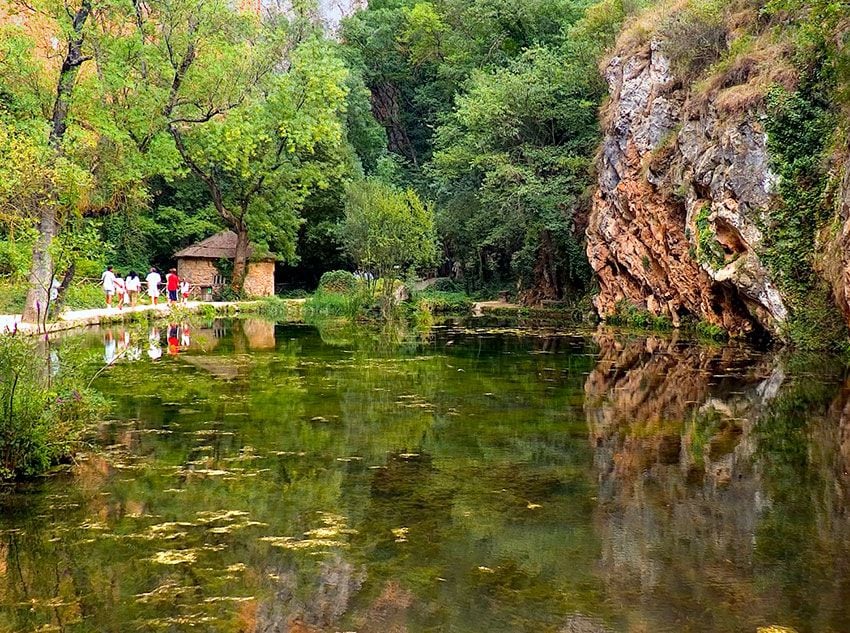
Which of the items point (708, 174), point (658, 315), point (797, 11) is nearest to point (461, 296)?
point (658, 315)

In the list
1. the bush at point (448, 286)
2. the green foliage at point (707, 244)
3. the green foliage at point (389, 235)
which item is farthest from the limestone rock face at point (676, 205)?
the bush at point (448, 286)

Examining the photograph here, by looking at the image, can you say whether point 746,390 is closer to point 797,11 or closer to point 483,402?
point 483,402

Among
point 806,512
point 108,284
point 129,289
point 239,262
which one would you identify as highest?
point 239,262

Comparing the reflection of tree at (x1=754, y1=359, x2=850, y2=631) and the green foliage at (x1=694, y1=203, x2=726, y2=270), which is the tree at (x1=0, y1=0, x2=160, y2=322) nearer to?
the reflection of tree at (x1=754, y1=359, x2=850, y2=631)

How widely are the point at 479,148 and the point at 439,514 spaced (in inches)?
1204

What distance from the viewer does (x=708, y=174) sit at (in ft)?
69.3

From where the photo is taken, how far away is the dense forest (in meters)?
17.1

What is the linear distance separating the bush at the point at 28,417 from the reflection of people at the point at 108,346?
20.4ft

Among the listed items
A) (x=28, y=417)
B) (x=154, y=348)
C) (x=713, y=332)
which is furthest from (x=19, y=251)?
(x=713, y=332)

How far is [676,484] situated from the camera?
6.92 m

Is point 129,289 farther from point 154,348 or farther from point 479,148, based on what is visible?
point 479,148

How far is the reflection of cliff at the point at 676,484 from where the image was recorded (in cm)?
470

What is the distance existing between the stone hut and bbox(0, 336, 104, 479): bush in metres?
32.6

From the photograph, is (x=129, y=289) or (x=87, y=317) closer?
(x=87, y=317)
